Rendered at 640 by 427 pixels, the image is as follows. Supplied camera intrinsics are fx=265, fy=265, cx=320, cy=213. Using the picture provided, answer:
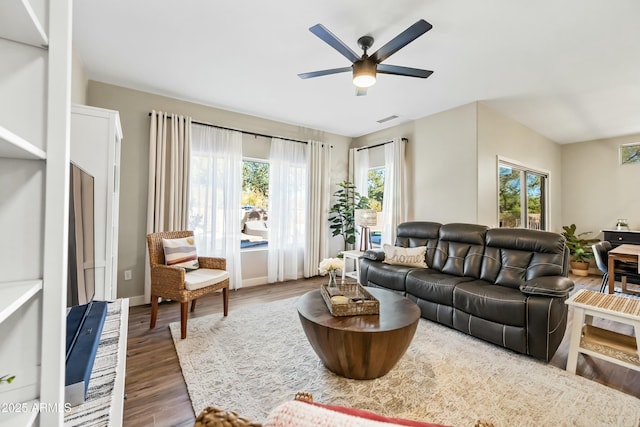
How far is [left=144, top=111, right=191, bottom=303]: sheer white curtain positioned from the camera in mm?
3371

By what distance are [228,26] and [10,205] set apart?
2123mm

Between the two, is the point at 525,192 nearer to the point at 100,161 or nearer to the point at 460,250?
the point at 460,250

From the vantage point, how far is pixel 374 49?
2.49 metres

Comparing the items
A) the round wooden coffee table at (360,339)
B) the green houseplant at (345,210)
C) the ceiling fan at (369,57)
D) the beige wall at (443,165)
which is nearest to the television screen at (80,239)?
the round wooden coffee table at (360,339)

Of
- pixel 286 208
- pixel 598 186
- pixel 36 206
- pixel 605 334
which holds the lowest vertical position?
pixel 605 334

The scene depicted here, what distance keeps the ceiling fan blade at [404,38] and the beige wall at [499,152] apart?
2.25 meters

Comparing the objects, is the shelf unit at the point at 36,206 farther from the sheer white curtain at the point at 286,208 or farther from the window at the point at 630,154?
the window at the point at 630,154

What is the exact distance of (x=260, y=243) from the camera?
14.8 feet

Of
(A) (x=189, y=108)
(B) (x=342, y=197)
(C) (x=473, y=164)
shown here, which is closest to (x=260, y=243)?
(B) (x=342, y=197)

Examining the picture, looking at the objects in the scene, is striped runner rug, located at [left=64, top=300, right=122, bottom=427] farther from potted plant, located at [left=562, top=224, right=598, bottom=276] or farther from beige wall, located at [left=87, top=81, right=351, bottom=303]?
potted plant, located at [left=562, top=224, right=598, bottom=276]

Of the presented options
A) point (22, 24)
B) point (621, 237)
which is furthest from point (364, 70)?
point (621, 237)

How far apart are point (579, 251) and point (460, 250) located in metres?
3.81

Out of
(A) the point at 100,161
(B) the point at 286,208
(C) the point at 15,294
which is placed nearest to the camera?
(C) the point at 15,294

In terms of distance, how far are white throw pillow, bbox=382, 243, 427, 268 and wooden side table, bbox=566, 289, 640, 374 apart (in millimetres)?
1490
